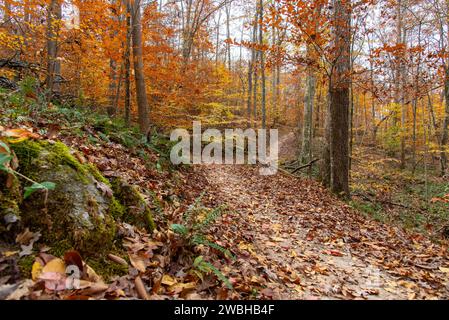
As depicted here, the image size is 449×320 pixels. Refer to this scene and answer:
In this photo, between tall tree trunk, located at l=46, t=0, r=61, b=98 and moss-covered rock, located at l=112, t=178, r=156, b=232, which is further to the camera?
tall tree trunk, located at l=46, t=0, r=61, b=98

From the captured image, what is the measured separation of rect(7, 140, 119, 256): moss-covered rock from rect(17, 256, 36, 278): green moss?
0.65ft

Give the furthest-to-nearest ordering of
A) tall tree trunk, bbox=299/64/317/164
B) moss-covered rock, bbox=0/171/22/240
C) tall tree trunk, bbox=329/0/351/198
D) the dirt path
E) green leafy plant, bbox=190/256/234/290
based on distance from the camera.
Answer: tall tree trunk, bbox=299/64/317/164
tall tree trunk, bbox=329/0/351/198
the dirt path
green leafy plant, bbox=190/256/234/290
moss-covered rock, bbox=0/171/22/240

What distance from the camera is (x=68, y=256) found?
1.86m

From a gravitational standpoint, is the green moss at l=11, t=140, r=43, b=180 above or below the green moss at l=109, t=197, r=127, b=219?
above

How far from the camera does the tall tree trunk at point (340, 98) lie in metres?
7.64

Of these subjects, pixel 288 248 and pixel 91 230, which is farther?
pixel 288 248

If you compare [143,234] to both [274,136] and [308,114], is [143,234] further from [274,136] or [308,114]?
[274,136]

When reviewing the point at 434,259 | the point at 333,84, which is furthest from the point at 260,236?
the point at 333,84

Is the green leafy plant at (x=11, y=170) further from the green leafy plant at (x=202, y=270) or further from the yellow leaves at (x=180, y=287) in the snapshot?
the green leafy plant at (x=202, y=270)

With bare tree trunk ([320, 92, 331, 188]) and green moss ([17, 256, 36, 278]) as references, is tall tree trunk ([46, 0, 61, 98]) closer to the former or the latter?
green moss ([17, 256, 36, 278])

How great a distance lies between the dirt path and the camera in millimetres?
3057

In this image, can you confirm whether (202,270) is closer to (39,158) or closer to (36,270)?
(36,270)

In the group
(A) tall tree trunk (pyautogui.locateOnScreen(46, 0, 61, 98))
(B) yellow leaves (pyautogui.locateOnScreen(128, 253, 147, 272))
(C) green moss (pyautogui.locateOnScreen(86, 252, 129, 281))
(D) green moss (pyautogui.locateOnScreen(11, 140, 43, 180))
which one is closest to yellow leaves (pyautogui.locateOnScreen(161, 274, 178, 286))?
(B) yellow leaves (pyautogui.locateOnScreen(128, 253, 147, 272))

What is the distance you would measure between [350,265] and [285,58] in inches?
247
